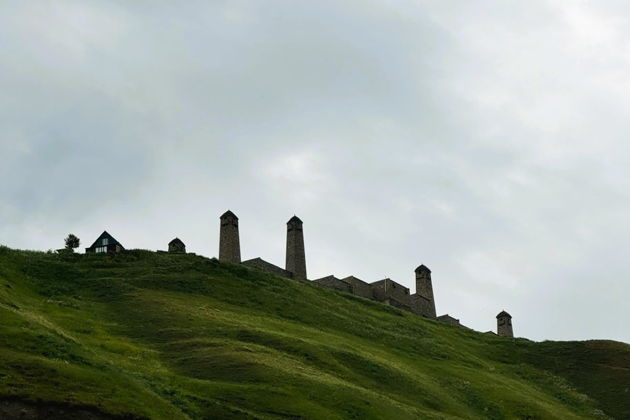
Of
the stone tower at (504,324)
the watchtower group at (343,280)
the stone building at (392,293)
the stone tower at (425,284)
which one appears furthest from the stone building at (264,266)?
the stone tower at (504,324)

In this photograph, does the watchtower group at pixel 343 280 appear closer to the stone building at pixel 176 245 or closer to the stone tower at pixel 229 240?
the stone tower at pixel 229 240

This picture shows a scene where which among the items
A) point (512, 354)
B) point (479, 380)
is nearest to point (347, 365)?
point (479, 380)

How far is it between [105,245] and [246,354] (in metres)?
50.2

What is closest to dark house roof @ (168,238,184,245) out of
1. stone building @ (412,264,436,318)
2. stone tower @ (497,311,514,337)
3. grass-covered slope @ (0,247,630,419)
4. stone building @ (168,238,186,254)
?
stone building @ (168,238,186,254)

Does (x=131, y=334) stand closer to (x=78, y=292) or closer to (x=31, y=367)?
(x=78, y=292)

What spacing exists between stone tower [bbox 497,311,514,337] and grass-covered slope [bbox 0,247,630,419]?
33.9m

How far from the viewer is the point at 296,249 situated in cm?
12138

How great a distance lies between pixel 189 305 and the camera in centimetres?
8150

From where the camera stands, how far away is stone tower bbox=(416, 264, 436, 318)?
454ft

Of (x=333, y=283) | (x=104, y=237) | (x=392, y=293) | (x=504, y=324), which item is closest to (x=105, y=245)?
(x=104, y=237)

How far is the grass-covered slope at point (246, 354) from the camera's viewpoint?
51031 mm

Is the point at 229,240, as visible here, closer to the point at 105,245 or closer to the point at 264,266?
the point at 264,266

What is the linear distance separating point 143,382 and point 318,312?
133 ft

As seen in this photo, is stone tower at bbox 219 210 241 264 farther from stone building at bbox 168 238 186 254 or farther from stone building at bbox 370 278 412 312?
stone building at bbox 370 278 412 312
